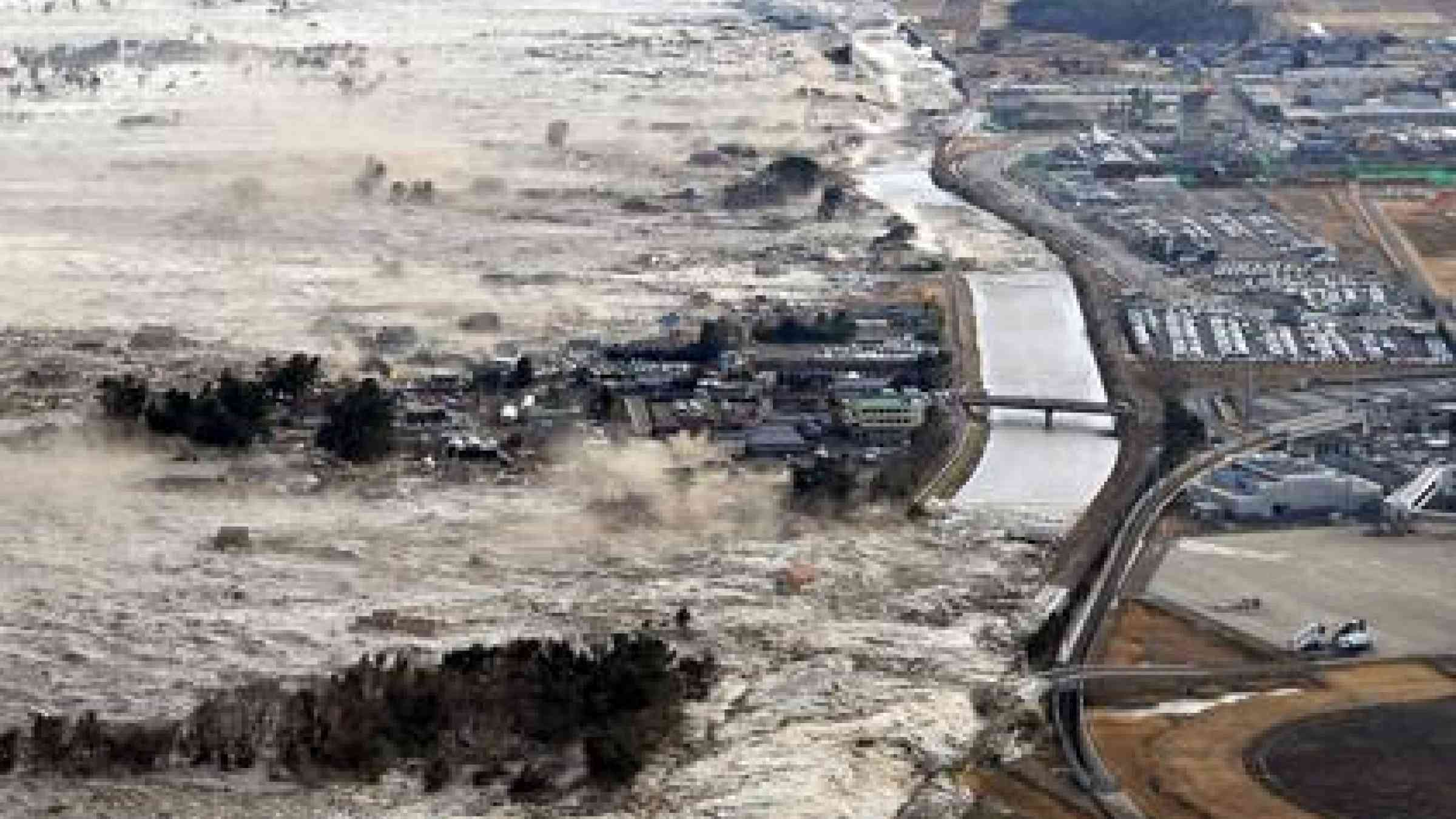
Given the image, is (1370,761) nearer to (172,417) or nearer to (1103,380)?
(1103,380)

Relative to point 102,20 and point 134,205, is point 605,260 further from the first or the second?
point 102,20

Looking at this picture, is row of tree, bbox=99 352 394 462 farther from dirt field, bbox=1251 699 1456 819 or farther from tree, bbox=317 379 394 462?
dirt field, bbox=1251 699 1456 819

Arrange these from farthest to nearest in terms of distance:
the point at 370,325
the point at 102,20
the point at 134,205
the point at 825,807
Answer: the point at 102,20 → the point at 134,205 → the point at 370,325 → the point at 825,807

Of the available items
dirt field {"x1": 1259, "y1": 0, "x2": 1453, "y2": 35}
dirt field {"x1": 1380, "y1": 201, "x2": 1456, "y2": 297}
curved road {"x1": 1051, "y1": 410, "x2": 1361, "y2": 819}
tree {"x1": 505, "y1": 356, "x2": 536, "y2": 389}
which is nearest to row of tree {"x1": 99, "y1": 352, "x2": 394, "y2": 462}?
tree {"x1": 505, "y1": 356, "x2": 536, "y2": 389}

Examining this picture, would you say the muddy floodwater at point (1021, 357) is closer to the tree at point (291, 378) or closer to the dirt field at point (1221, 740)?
the dirt field at point (1221, 740)

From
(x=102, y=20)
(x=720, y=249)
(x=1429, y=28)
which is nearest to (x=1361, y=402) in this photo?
(x=720, y=249)

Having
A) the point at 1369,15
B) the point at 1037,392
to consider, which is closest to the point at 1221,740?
the point at 1037,392
